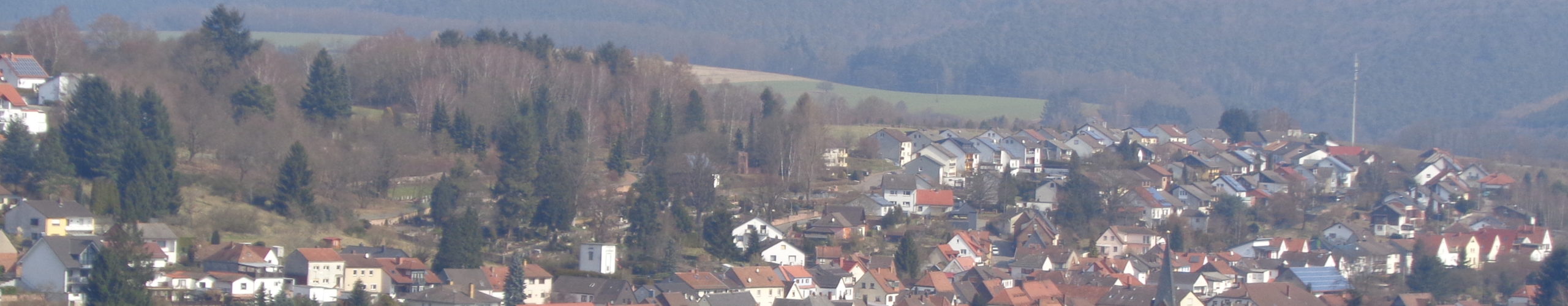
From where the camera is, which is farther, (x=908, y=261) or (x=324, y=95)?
(x=324, y=95)

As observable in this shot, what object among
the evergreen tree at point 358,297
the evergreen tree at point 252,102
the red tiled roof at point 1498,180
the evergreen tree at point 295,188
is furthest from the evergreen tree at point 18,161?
the red tiled roof at point 1498,180

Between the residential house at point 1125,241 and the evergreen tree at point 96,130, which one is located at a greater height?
the evergreen tree at point 96,130

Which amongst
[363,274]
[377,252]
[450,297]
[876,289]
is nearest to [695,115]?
[876,289]

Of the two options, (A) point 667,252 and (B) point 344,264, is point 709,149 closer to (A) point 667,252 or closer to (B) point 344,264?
(A) point 667,252

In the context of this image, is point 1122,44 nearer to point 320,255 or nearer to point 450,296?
point 450,296

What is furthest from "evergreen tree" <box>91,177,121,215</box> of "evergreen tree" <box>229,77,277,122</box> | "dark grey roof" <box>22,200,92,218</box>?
"evergreen tree" <box>229,77,277,122</box>

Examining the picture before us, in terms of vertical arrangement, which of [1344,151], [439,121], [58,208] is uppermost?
[1344,151]

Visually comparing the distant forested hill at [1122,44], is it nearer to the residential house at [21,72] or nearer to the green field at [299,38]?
the green field at [299,38]

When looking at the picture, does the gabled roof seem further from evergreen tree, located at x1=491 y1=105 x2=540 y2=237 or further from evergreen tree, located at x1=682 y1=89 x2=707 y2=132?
evergreen tree, located at x1=682 y1=89 x2=707 y2=132
